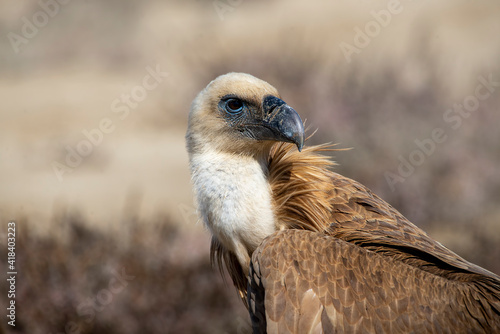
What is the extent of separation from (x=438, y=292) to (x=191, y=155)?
1518 millimetres

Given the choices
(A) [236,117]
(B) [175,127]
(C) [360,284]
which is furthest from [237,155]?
(B) [175,127]

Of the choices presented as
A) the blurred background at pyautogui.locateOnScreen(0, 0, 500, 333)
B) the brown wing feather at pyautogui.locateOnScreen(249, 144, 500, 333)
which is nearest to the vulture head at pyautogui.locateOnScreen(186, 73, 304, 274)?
the brown wing feather at pyautogui.locateOnScreen(249, 144, 500, 333)

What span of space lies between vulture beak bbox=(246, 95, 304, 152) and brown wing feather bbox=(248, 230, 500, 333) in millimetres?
508

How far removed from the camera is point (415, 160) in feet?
28.8

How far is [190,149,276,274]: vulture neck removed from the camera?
3.16 metres

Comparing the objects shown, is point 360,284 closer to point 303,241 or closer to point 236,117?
point 303,241

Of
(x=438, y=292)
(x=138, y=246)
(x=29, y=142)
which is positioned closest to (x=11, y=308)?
(x=138, y=246)

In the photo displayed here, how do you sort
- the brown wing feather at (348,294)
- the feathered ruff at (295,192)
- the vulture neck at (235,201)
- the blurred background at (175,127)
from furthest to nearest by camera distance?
1. the blurred background at (175,127)
2. the feathered ruff at (295,192)
3. the vulture neck at (235,201)
4. the brown wing feather at (348,294)

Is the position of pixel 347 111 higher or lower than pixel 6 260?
higher

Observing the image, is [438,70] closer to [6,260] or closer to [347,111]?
[347,111]

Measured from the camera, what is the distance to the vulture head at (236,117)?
10.9ft

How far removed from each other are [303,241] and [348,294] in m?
0.34

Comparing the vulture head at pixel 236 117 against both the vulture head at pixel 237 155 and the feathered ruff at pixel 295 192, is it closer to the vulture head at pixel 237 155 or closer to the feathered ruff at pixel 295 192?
the vulture head at pixel 237 155

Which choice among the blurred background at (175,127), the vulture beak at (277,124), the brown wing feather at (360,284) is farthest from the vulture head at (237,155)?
the blurred background at (175,127)
